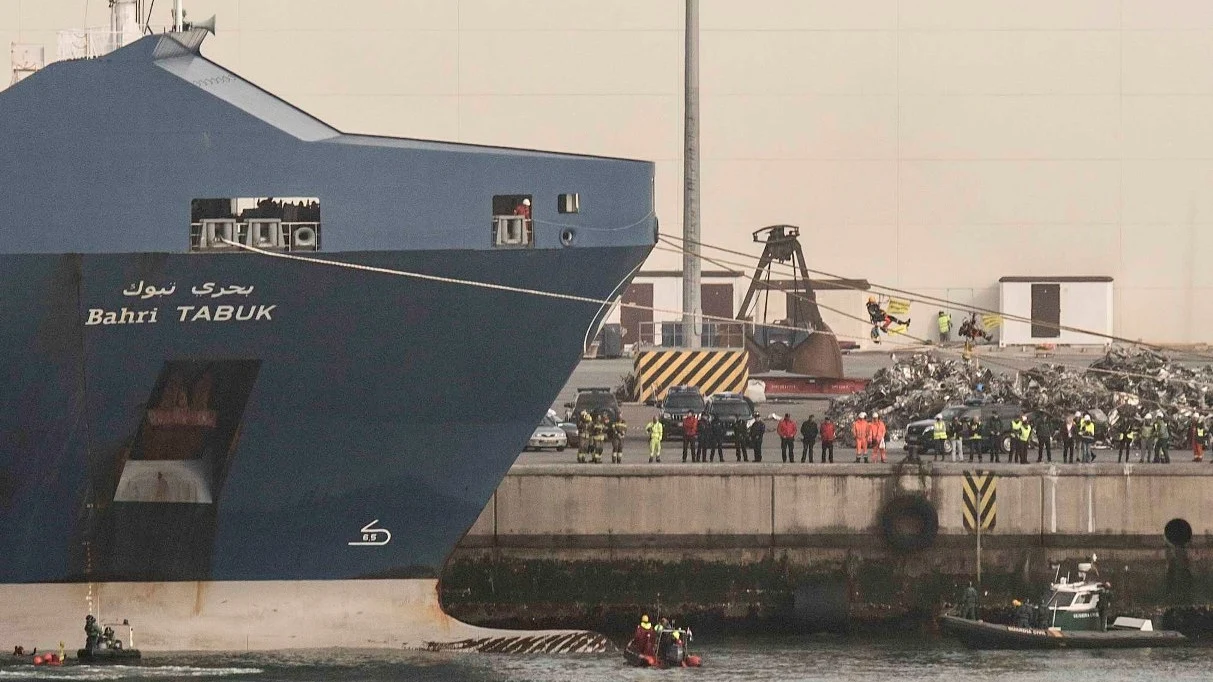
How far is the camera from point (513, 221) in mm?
28922

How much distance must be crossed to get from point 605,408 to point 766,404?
7.81 meters

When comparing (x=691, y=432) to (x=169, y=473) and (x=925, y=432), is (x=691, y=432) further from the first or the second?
(x=169, y=473)

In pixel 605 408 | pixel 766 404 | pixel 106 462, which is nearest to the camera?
pixel 106 462

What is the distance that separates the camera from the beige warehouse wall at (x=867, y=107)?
233 ft

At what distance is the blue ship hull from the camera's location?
2802cm

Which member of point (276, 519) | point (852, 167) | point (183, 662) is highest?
point (852, 167)

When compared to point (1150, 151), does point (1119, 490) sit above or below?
below

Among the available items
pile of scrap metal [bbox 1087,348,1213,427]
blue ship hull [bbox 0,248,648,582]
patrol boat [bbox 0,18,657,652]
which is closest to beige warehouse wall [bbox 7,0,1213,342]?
pile of scrap metal [bbox 1087,348,1213,427]

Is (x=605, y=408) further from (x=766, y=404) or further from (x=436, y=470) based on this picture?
(x=436, y=470)

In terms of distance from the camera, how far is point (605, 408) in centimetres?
4578

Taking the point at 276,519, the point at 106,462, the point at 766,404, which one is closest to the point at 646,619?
the point at 276,519

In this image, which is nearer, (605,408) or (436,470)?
(436,470)

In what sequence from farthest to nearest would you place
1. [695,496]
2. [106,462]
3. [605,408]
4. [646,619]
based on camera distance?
[605,408] → [695,496] → [646,619] → [106,462]

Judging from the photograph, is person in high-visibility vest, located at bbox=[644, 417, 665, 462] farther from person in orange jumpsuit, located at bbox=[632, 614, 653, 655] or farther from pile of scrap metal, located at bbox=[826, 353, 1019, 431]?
pile of scrap metal, located at bbox=[826, 353, 1019, 431]
